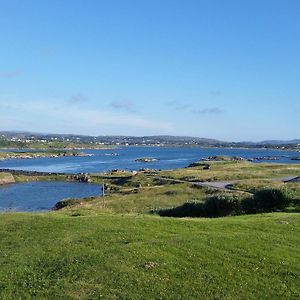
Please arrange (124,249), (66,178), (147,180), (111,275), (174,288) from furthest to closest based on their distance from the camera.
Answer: (66,178)
(147,180)
(124,249)
(111,275)
(174,288)

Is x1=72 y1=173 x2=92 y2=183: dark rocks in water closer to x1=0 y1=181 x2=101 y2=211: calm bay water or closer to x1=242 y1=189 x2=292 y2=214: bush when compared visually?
x1=0 y1=181 x2=101 y2=211: calm bay water

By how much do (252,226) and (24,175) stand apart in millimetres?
123992

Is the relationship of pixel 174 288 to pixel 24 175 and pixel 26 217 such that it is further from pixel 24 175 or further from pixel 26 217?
pixel 24 175

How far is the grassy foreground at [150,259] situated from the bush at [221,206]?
1109cm

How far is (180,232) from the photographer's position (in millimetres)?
28656

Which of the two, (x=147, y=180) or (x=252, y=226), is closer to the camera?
(x=252, y=226)

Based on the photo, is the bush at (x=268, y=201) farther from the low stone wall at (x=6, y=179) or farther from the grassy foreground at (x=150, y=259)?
the low stone wall at (x=6, y=179)

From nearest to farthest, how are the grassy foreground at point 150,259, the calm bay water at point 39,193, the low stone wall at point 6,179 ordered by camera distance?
the grassy foreground at point 150,259, the calm bay water at point 39,193, the low stone wall at point 6,179

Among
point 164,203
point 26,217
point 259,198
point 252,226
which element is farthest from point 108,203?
point 252,226

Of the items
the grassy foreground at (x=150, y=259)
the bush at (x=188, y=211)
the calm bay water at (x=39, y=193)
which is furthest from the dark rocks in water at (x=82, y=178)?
the grassy foreground at (x=150, y=259)

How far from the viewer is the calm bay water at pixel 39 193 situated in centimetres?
8525

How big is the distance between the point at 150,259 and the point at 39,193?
87.2 metres

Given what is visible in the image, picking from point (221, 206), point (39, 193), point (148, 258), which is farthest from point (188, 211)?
point (39, 193)

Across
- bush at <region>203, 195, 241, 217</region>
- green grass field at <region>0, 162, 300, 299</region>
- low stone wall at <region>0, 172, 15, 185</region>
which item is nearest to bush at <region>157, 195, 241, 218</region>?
bush at <region>203, 195, 241, 217</region>
